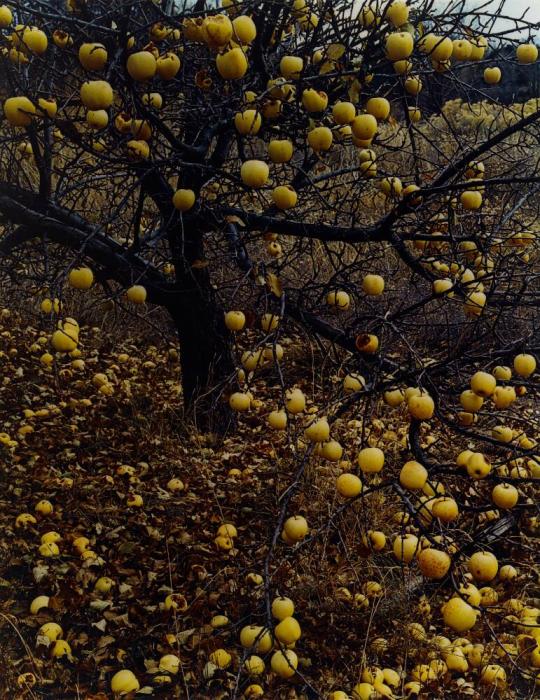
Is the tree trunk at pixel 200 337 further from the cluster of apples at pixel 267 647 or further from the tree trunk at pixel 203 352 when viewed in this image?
the cluster of apples at pixel 267 647

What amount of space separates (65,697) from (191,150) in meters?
2.31

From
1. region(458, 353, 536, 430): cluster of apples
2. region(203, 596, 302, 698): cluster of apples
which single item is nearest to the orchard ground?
region(203, 596, 302, 698): cluster of apples

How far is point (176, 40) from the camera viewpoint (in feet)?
9.82

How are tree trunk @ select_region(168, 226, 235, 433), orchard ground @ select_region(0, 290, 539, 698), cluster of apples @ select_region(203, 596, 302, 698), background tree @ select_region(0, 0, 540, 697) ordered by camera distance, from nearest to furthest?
cluster of apples @ select_region(203, 596, 302, 698), background tree @ select_region(0, 0, 540, 697), orchard ground @ select_region(0, 290, 539, 698), tree trunk @ select_region(168, 226, 235, 433)

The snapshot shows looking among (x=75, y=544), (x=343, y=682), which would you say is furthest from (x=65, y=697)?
(x=343, y=682)

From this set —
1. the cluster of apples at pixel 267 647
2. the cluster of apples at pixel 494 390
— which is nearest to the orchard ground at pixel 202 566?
the cluster of apples at pixel 267 647

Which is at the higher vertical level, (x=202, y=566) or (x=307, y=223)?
(x=307, y=223)

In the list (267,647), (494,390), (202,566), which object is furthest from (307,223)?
(267,647)

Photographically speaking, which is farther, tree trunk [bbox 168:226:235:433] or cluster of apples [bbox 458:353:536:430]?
tree trunk [bbox 168:226:235:433]

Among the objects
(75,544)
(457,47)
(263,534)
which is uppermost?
(457,47)

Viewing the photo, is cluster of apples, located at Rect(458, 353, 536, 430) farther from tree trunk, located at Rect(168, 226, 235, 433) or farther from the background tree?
tree trunk, located at Rect(168, 226, 235, 433)

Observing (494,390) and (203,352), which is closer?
(494,390)

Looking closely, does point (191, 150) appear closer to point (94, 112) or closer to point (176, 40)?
point (176, 40)

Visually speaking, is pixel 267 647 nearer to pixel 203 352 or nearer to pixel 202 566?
pixel 202 566
